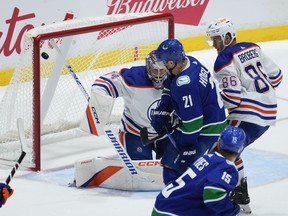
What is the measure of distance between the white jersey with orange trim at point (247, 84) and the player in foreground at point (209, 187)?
2.93 feet

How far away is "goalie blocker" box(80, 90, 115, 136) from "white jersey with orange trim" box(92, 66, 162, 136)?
0.04 m

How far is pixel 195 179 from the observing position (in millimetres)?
3641


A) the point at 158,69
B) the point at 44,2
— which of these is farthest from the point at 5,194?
the point at 44,2

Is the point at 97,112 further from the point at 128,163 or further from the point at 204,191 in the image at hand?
the point at 204,191

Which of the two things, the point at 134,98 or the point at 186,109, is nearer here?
the point at 186,109

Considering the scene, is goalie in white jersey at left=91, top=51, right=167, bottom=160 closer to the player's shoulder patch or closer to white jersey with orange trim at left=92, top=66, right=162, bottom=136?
white jersey with orange trim at left=92, top=66, right=162, bottom=136

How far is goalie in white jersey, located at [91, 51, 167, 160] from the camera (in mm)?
5227

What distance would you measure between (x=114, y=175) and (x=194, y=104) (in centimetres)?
126

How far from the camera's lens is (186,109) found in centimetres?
414

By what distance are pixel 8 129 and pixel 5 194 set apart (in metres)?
2.03

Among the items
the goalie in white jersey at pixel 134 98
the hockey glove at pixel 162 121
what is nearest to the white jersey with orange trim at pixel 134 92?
the goalie in white jersey at pixel 134 98

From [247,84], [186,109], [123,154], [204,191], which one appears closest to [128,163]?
[123,154]

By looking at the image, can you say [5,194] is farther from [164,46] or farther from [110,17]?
[110,17]

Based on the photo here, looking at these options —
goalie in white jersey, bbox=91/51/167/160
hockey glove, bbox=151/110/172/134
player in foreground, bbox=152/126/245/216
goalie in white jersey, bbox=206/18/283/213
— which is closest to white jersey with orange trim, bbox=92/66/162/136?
goalie in white jersey, bbox=91/51/167/160
